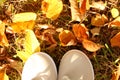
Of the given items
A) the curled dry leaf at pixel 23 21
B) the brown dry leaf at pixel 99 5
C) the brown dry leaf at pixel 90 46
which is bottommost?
the brown dry leaf at pixel 90 46

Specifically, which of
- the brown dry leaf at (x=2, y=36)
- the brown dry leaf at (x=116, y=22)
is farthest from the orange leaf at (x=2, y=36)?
the brown dry leaf at (x=116, y=22)

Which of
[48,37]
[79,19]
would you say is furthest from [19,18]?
[79,19]

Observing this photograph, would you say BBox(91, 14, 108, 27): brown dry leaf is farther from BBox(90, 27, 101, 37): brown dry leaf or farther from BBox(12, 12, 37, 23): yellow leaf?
BBox(12, 12, 37, 23): yellow leaf

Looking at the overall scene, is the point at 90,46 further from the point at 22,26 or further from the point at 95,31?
the point at 22,26

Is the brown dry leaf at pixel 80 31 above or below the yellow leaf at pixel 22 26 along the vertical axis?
below

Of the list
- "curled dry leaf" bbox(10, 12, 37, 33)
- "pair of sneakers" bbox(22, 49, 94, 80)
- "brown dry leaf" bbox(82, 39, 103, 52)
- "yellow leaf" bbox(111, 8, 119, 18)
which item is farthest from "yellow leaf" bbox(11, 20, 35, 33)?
"yellow leaf" bbox(111, 8, 119, 18)

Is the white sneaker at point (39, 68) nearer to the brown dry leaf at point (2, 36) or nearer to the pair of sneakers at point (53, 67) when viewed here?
the pair of sneakers at point (53, 67)

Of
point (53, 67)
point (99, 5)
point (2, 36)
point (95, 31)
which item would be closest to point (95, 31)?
point (95, 31)
